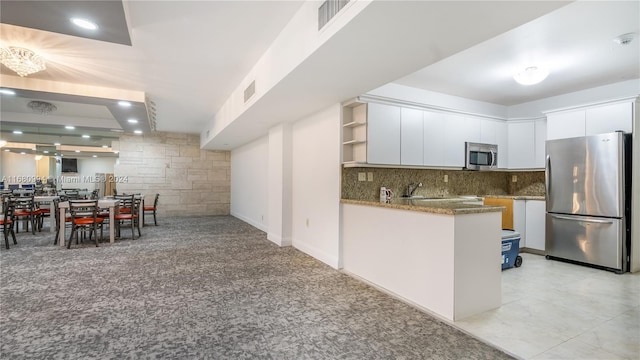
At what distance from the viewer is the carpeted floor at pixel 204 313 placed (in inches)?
82.5

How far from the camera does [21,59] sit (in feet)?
10.9

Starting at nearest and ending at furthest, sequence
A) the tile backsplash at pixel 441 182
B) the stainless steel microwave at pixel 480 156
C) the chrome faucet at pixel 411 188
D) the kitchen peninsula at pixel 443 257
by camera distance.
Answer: the kitchen peninsula at pixel 443 257 → the tile backsplash at pixel 441 182 → the chrome faucet at pixel 411 188 → the stainless steel microwave at pixel 480 156

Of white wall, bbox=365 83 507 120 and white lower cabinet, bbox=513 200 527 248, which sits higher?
white wall, bbox=365 83 507 120

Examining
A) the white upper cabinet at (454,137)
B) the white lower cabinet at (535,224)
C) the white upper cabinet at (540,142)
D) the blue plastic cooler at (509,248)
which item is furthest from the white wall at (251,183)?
the white upper cabinet at (540,142)

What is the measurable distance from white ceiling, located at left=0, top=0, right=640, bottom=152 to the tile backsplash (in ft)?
4.05

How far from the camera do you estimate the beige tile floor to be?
211 cm

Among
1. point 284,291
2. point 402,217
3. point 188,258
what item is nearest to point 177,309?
point 284,291

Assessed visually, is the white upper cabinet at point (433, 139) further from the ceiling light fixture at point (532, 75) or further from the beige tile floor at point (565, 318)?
the beige tile floor at point (565, 318)

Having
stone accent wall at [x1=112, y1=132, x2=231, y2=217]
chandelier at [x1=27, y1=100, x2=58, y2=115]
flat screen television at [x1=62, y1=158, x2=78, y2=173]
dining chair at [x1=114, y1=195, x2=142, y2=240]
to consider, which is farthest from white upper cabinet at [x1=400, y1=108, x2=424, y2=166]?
flat screen television at [x1=62, y1=158, x2=78, y2=173]

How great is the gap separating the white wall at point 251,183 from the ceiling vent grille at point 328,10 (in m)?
4.73

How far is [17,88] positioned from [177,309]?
4.21 metres

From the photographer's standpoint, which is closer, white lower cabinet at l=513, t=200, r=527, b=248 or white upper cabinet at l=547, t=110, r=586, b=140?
white upper cabinet at l=547, t=110, r=586, b=140

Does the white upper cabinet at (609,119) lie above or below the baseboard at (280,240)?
above

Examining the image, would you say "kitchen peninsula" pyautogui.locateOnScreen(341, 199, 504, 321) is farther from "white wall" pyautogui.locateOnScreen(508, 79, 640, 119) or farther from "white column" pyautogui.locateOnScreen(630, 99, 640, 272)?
"white wall" pyautogui.locateOnScreen(508, 79, 640, 119)
